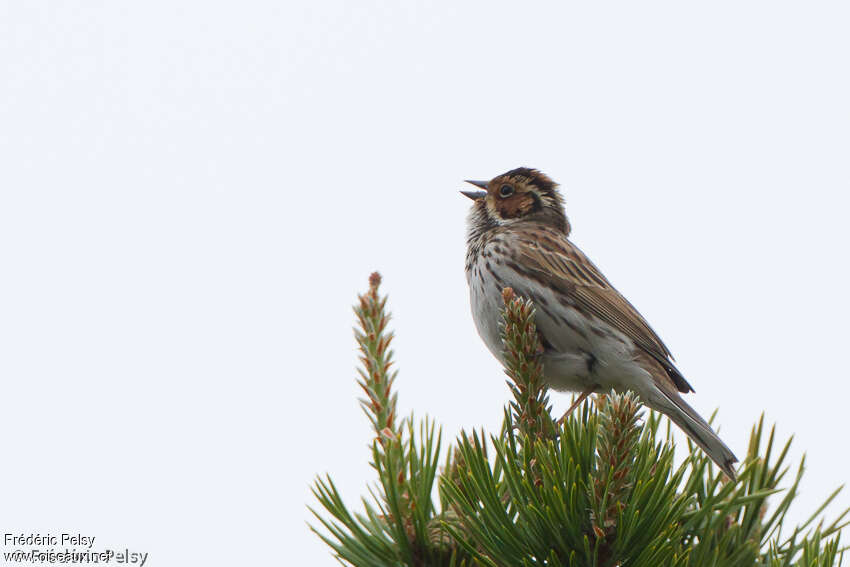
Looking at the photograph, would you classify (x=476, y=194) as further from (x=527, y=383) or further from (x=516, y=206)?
(x=527, y=383)

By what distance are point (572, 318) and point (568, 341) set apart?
0.17 m

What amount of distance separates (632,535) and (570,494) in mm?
182

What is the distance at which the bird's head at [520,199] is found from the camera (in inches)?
267

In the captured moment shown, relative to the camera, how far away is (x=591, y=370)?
530cm

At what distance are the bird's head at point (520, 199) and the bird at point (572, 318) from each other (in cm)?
40

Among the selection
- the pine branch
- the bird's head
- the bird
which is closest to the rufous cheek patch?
the bird's head

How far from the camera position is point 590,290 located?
5746 millimetres

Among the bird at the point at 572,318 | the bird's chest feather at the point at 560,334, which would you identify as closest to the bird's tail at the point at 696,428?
the bird at the point at 572,318

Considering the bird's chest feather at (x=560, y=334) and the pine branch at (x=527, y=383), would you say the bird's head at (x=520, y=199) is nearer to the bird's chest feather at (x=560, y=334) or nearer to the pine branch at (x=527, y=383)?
the bird's chest feather at (x=560, y=334)

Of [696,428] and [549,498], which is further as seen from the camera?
[696,428]

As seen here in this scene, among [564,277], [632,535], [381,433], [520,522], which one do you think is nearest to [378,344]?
[381,433]

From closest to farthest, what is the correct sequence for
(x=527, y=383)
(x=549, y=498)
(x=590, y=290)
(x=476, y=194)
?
(x=549, y=498) < (x=527, y=383) < (x=590, y=290) < (x=476, y=194)

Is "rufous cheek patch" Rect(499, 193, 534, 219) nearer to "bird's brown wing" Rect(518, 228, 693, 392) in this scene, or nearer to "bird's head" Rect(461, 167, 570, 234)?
"bird's head" Rect(461, 167, 570, 234)

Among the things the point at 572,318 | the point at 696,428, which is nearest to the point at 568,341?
the point at 572,318
